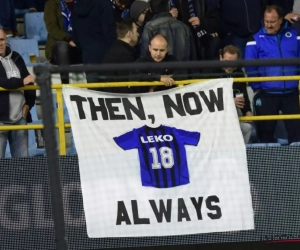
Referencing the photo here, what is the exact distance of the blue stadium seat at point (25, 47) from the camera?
1193 cm

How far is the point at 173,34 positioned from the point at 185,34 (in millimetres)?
128

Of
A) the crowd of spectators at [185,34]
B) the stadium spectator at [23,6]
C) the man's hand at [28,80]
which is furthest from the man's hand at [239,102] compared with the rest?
the stadium spectator at [23,6]

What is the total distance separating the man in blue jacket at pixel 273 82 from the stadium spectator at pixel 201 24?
902 mm

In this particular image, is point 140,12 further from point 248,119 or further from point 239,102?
point 248,119

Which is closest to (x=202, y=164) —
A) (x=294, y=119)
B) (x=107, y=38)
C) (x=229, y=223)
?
(x=229, y=223)

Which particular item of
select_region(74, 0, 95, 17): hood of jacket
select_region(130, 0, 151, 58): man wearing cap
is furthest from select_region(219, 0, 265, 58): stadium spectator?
select_region(74, 0, 95, 17): hood of jacket

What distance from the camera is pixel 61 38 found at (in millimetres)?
11406

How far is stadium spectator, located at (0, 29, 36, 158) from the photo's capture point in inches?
365

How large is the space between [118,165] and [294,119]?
2301 millimetres

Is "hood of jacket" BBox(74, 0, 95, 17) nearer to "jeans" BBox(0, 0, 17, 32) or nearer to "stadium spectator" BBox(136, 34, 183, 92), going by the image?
"jeans" BBox(0, 0, 17, 32)

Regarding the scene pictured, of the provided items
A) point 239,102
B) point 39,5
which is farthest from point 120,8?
point 239,102

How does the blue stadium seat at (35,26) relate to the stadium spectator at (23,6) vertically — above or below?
below

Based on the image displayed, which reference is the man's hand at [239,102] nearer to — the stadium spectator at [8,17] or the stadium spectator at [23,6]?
the stadium spectator at [8,17]

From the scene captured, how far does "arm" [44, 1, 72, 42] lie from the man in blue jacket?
2.24m
